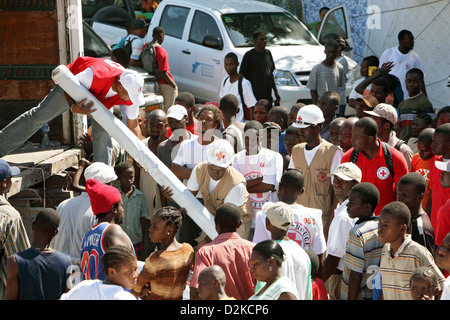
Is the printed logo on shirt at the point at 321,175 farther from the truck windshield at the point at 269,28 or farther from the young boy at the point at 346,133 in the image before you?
the truck windshield at the point at 269,28

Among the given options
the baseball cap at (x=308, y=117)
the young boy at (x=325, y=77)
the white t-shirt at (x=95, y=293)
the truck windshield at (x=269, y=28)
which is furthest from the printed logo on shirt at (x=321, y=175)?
the truck windshield at (x=269, y=28)

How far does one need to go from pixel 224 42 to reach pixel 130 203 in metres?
6.57

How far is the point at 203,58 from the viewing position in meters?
13.3

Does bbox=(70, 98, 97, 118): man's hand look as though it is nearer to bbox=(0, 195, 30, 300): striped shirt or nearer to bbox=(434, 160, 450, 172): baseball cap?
bbox=(0, 195, 30, 300): striped shirt

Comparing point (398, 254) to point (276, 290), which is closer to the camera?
point (276, 290)

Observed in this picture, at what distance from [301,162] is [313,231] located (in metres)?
1.41

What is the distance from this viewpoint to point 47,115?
706 cm

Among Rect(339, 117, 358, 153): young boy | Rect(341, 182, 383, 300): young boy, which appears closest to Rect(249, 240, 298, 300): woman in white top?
Rect(341, 182, 383, 300): young boy

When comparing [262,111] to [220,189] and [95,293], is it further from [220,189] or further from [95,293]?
[95,293]

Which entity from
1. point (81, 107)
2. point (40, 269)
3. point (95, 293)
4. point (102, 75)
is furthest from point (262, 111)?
point (95, 293)

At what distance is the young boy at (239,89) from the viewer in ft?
33.2

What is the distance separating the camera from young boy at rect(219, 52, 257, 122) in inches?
398

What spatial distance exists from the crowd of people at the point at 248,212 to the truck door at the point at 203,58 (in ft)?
13.1

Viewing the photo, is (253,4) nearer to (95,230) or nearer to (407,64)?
(407,64)
